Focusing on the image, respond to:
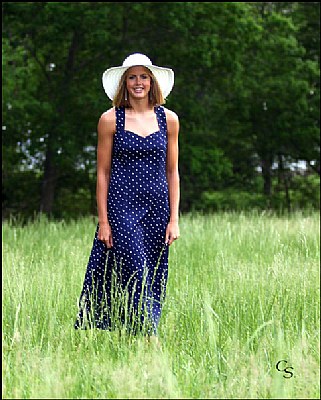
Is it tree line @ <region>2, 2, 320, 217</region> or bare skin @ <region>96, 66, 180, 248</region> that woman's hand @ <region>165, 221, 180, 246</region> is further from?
tree line @ <region>2, 2, 320, 217</region>

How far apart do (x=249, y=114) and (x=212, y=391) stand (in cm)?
1600

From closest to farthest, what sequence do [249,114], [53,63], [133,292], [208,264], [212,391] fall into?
1. [212,391]
2. [133,292]
3. [208,264]
4. [53,63]
5. [249,114]

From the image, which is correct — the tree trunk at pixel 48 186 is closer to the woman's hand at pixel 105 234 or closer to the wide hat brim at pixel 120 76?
the wide hat brim at pixel 120 76

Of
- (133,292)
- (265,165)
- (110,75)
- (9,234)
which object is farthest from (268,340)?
(265,165)

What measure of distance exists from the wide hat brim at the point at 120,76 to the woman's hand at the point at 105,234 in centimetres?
78

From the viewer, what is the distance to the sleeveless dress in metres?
4.46

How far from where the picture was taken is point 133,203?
450 cm

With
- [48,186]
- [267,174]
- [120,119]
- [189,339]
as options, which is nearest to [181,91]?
[48,186]

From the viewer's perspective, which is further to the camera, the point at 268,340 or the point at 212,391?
the point at 268,340

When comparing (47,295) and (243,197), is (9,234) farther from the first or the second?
(243,197)

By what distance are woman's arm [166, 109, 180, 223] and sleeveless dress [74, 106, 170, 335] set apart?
0.12 ft

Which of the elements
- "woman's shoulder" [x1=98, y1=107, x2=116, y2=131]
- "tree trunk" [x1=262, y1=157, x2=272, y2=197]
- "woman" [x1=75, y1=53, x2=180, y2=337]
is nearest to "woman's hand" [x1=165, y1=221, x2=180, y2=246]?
"woman" [x1=75, y1=53, x2=180, y2=337]

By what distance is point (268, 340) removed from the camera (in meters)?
4.48

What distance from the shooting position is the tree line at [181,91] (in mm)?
15320
